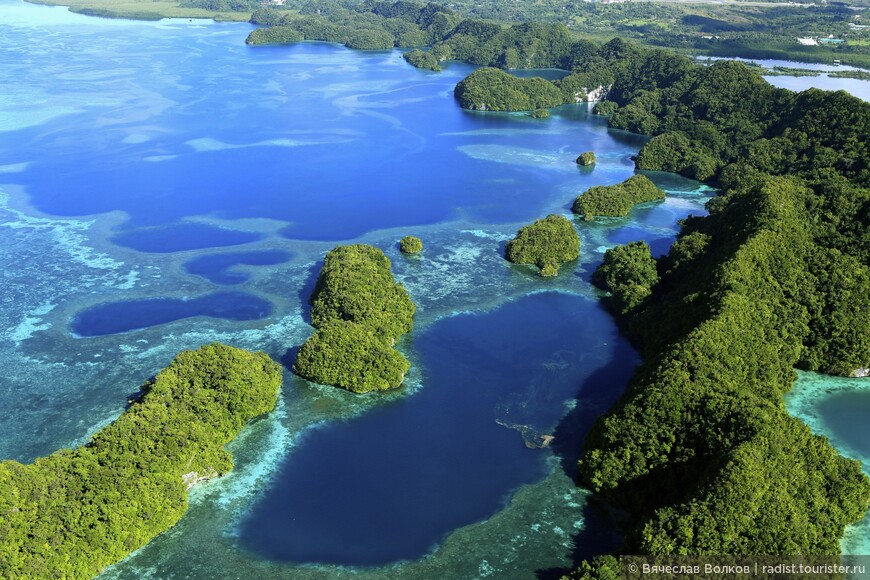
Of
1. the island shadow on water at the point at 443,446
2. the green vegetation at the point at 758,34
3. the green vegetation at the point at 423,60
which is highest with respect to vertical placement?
the green vegetation at the point at 758,34

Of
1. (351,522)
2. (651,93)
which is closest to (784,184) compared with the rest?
(351,522)

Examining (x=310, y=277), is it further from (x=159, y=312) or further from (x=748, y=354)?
(x=748, y=354)

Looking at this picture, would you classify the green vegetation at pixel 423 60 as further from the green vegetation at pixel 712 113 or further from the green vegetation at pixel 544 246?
the green vegetation at pixel 544 246

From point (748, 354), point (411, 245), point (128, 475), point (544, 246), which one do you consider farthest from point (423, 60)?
point (128, 475)

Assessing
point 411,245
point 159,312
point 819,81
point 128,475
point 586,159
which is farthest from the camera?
point 819,81

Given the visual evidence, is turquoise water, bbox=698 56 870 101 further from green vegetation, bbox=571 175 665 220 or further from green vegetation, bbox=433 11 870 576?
green vegetation, bbox=571 175 665 220

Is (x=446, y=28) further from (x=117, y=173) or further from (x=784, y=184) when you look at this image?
(x=784, y=184)

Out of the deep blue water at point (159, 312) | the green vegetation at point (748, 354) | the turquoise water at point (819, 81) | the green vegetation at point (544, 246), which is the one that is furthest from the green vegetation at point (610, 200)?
the turquoise water at point (819, 81)
